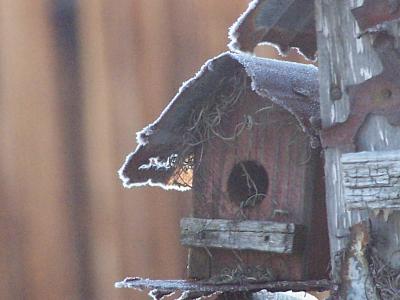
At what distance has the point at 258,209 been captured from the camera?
215cm

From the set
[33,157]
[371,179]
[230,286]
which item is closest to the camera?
[371,179]

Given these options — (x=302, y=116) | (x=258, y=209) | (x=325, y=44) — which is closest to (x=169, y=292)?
(x=258, y=209)

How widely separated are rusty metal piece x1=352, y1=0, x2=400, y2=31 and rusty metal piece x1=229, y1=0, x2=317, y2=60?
0.64 feet

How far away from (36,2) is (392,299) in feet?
7.15

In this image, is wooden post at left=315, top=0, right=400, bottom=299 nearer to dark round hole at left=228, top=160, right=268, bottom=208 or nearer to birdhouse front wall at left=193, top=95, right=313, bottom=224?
birdhouse front wall at left=193, top=95, right=313, bottom=224

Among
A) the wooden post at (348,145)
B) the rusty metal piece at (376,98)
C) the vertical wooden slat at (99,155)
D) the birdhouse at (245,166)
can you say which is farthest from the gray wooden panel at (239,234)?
the vertical wooden slat at (99,155)

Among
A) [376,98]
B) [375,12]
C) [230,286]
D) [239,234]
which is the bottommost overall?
[230,286]

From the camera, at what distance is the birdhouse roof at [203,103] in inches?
81.4

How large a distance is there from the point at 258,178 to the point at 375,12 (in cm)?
57

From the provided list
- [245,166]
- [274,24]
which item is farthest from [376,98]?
[245,166]

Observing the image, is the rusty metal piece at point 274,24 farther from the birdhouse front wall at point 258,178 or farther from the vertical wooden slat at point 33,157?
the vertical wooden slat at point 33,157

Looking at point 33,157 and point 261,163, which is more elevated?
point 33,157

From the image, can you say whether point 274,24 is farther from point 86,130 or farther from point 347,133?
point 86,130

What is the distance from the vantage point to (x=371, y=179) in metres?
1.80
